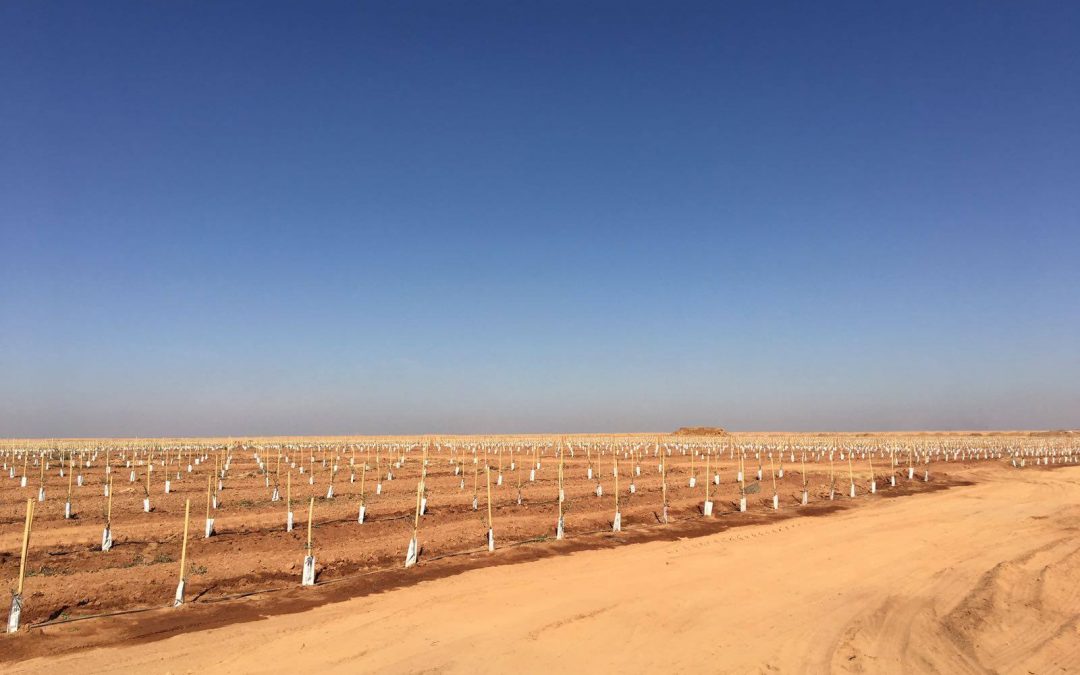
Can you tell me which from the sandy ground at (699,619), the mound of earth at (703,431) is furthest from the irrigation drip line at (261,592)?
the mound of earth at (703,431)

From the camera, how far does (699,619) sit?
9.80m

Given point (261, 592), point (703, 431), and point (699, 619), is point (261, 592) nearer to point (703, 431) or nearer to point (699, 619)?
point (699, 619)

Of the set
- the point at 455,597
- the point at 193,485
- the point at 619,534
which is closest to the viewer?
the point at 455,597

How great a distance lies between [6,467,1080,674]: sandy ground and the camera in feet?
26.6

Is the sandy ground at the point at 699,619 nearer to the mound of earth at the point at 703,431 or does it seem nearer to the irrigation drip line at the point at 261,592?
the irrigation drip line at the point at 261,592

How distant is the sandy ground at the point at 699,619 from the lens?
8094mm

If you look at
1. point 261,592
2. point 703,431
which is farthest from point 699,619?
point 703,431

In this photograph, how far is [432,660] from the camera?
8.09 m

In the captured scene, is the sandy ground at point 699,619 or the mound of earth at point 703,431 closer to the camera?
the sandy ground at point 699,619

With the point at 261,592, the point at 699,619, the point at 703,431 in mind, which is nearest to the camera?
the point at 699,619

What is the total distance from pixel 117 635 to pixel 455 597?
200 inches

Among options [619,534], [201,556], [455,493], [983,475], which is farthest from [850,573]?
[983,475]

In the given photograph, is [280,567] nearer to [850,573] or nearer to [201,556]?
[201,556]

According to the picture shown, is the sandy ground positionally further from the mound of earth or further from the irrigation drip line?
the mound of earth
